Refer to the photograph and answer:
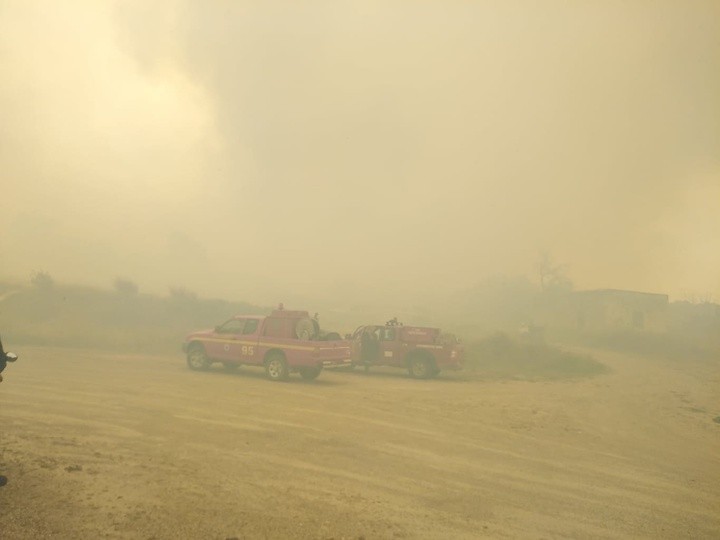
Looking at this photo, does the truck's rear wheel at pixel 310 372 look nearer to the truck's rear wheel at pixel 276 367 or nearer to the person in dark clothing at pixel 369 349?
the truck's rear wheel at pixel 276 367

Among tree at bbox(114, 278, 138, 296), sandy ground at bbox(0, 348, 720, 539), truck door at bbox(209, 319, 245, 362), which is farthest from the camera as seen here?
tree at bbox(114, 278, 138, 296)

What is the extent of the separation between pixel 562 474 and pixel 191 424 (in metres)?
6.07

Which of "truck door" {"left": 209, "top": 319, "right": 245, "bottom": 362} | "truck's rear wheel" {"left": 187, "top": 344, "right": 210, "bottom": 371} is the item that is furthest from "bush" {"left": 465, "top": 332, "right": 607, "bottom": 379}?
"truck's rear wheel" {"left": 187, "top": 344, "right": 210, "bottom": 371}

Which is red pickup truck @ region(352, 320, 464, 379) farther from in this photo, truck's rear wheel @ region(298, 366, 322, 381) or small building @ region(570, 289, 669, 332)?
small building @ region(570, 289, 669, 332)

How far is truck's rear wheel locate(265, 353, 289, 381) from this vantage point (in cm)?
1744

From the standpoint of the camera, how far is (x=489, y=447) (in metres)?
9.78

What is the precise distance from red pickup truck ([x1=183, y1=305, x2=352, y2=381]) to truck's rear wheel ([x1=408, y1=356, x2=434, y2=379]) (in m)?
3.47

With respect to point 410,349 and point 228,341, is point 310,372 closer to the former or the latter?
point 228,341

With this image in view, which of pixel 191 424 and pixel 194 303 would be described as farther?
pixel 194 303

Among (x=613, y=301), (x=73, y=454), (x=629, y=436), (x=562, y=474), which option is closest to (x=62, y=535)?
(x=73, y=454)

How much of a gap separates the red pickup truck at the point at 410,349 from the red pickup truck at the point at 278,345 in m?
2.68

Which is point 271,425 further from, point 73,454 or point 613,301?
point 613,301

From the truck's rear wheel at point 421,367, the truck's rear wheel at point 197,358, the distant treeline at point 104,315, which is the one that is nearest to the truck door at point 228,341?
the truck's rear wheel at point 197,358

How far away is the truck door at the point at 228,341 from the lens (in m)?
18.3
